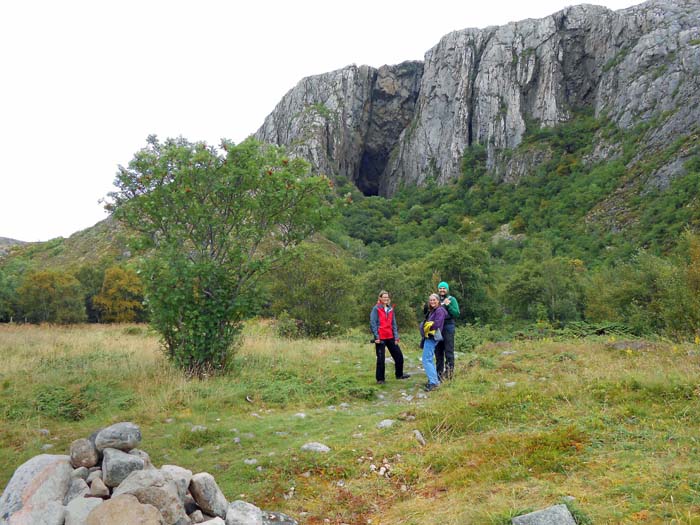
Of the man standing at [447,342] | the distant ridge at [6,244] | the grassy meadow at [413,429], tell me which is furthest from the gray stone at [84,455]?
the distant ridge at [6,244]

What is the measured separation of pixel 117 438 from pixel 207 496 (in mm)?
1280

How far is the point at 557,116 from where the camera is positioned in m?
86.8

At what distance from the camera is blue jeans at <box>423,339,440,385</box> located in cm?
865

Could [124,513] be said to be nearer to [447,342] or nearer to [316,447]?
[316,447]

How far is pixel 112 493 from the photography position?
4.15 meters

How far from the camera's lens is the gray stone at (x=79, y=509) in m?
3.69

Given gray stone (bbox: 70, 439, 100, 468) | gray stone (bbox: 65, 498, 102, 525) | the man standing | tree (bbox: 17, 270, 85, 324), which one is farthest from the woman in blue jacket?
tree (bbox: 17, 270, 85, 324)

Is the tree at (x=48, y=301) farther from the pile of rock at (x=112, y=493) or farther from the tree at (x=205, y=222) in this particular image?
the pile of rock at (x=112, y=493)

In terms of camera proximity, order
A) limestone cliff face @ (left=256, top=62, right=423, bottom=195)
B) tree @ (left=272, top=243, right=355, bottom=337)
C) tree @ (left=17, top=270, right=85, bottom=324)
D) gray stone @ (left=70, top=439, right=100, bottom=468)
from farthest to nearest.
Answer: limestone cliff face @ (left=256, top=62, right=423, bottom=195) → tree @ (left=17, top=270, right=85, bottom=324) → tree @ (left=272, top=243, right=355, bottom=337) → gray stone @ (left=70, top=439, right=100, bottom=468)

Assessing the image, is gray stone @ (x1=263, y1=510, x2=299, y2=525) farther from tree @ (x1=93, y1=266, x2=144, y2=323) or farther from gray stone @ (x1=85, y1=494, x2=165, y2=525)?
tree @ (x1=93, y1=266, x2=144, y2=323)

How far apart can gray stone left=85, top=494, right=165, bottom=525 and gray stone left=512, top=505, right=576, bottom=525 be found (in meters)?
2.83

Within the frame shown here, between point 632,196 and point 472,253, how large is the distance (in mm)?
38451

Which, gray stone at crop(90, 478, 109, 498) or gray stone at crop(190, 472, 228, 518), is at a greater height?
gray stone at crop(90, 478, 109, 498)

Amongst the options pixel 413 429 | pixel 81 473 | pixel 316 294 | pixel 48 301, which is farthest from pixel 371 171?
pixel 81 473
